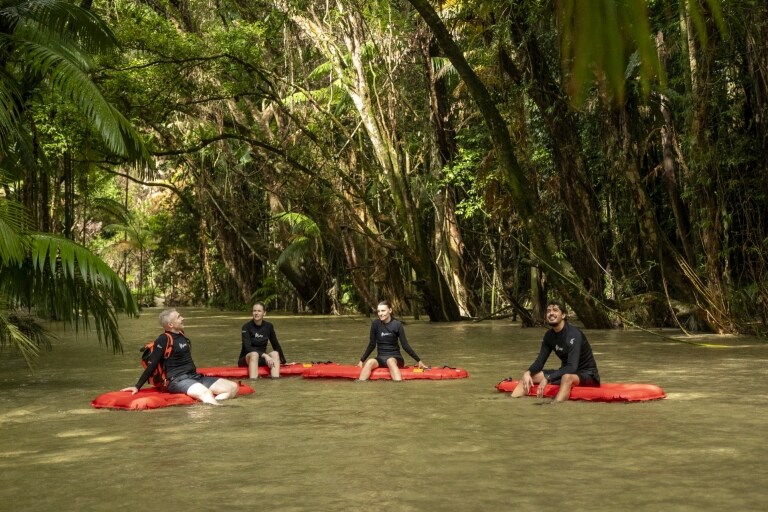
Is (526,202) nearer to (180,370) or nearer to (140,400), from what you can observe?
(180,370)

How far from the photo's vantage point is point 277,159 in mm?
26953

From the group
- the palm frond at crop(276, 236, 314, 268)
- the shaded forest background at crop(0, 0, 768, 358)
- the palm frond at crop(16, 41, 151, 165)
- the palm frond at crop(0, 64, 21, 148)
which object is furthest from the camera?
the palm frond at crop(276, 236, 314, 268)

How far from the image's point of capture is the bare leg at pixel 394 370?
36.7 feet

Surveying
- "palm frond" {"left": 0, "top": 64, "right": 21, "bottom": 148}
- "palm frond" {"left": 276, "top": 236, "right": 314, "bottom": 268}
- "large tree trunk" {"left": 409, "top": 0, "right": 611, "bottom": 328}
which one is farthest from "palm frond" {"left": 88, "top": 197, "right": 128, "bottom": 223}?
"palm frond" {"left": 0, "top": 64, "right": 21, "bottom": 148}

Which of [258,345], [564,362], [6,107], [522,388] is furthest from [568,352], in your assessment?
[6,107]

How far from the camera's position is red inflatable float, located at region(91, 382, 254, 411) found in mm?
8969

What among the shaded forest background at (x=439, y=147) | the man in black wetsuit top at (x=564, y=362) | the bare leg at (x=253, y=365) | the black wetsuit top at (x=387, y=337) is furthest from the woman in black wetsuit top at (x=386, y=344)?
the shaded forest background at (x=439, y=147)

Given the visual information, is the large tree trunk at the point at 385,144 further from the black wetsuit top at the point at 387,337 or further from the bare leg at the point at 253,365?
the black wetsuit top at the point at 387,337

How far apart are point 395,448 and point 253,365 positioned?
16.9 ft

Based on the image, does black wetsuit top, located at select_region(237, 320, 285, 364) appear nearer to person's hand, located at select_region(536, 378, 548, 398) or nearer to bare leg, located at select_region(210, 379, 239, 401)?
bare leg, located at select_region(210, 379, 239, 401)

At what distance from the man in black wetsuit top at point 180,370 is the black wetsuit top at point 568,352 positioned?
2957mm

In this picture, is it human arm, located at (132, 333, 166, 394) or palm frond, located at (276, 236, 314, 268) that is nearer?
human arm, located at (132, 333, 166, 394)

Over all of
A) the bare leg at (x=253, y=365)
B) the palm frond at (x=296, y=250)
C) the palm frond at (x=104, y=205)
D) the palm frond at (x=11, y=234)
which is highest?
the palm frond at (x=104, y=205)

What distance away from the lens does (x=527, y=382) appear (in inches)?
366
